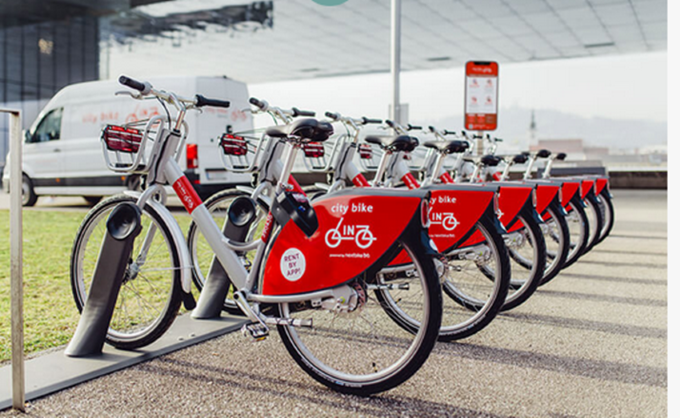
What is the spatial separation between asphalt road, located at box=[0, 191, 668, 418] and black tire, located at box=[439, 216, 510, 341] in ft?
0.33

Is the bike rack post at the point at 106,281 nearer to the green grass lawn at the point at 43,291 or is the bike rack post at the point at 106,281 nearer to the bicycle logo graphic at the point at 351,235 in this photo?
the green grass lawn at the point at 43,291

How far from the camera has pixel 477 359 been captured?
10.4ft

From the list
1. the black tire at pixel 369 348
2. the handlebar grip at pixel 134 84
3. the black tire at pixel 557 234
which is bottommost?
the black tire at pixel 369 348

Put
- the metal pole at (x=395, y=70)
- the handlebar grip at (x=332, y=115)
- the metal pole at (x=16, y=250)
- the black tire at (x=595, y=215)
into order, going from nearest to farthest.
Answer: the metal pole at (x=16, y=250)
the handlebar grip at (x=332, y=115)
the black tire at (x=595, y=215)
the metal pole at (x=395, y=70)

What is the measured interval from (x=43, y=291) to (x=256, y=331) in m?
2.64

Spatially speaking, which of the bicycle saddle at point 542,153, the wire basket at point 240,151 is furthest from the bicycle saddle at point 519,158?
the wire basket at point 240,151

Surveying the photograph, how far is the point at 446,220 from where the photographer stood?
347 cm

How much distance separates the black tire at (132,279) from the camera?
3.06 metres

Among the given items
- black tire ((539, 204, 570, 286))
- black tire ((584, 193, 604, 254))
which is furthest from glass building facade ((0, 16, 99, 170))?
black tire ((539, 204, 570, 286))

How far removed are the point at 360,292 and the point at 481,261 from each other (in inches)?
46.9

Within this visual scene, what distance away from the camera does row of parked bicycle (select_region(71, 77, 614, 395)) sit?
8.47 ft

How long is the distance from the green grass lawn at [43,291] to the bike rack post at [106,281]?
35 cm

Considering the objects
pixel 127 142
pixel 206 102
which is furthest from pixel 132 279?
pixel 206 102

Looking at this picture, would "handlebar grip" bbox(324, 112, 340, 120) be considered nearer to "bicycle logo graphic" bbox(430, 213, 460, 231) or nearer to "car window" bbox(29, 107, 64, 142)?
"bicycle logo graphic" bbox(430, 213, 460, 231)
